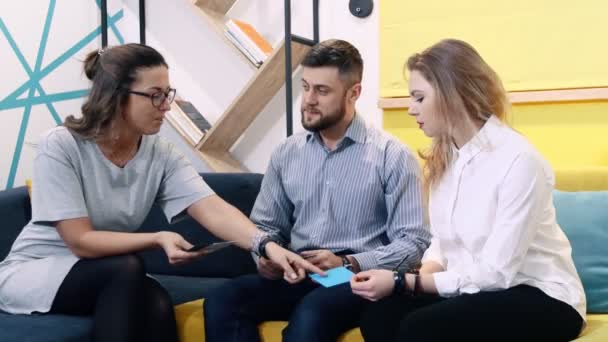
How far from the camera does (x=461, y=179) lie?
179 cm

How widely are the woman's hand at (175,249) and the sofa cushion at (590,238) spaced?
3.29ft

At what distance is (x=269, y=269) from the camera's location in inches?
82.7

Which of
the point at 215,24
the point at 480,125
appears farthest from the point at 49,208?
the point at 215,24

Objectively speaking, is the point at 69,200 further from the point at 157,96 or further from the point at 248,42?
the point at 248,42

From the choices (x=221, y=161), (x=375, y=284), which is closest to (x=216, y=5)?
(x=221, y=161)

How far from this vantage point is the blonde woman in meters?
1.59

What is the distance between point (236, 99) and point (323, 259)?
3.98 feet

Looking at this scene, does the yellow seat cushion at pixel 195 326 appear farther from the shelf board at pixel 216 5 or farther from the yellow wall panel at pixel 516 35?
the shelf board at pixel 216 5

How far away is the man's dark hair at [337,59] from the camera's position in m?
2.27

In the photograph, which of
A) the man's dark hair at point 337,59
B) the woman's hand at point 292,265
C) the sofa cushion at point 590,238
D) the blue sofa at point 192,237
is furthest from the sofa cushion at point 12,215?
the sofa cushion at point 590,238

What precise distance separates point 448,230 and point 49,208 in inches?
41.6

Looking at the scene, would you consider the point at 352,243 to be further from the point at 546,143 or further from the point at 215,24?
the point at 215,24

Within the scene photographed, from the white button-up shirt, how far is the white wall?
1.19 metres

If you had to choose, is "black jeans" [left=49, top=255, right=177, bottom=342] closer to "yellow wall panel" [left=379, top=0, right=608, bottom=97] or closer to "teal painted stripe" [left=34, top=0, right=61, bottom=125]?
"yellow wall panel" [left=379, top=0, right=608, bottom=97]
